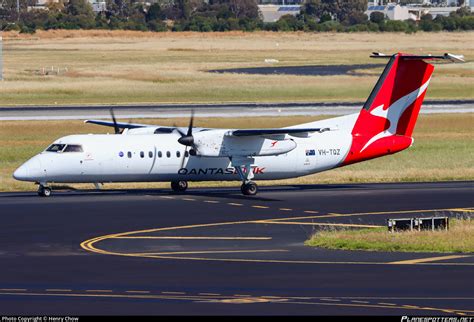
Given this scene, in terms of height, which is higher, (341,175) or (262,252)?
(262,252)

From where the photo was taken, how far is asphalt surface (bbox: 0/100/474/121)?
221ft

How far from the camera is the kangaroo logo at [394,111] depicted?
40.4 m

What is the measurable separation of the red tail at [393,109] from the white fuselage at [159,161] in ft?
2.24

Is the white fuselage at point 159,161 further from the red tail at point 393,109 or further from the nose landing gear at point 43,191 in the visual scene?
the red tail at point 393,109

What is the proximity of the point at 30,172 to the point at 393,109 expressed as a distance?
1375 centimetres

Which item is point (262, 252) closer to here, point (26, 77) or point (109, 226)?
point (109, 226)

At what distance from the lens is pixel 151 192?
133 feet

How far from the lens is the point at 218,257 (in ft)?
85.0

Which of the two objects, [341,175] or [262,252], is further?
[341,175]

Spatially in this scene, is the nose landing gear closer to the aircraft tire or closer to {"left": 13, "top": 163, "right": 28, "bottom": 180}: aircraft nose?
the aircraft tire

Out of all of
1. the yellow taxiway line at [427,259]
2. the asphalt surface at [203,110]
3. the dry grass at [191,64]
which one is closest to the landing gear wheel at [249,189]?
the yellow taxiway line at [427,259]

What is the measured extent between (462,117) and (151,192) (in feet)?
109

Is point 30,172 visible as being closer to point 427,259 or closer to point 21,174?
point 21,174

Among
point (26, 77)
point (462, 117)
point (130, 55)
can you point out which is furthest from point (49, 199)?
point (130, 55)
